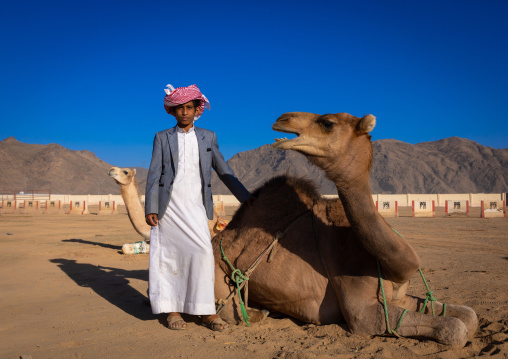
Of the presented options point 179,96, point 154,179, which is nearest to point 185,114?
point 179,96

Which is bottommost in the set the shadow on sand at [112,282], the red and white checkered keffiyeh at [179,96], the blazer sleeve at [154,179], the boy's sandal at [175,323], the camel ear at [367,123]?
the shadow on sand at [112,282]

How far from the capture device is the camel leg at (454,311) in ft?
11.8

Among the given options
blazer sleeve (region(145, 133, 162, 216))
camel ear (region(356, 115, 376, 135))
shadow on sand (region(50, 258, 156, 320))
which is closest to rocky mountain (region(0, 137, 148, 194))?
shadow on sand (region(50, 258, 156, 320))

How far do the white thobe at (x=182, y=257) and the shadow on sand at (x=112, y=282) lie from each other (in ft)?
1.95

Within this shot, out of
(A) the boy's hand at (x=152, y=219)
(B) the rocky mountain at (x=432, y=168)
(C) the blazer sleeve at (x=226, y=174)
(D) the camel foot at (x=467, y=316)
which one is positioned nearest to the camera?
(D) the camel foot at (x=467, y=316)

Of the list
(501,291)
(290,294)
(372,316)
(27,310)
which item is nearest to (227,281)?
(290,294)

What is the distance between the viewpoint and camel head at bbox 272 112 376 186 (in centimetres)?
328

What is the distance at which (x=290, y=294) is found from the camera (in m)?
4.04

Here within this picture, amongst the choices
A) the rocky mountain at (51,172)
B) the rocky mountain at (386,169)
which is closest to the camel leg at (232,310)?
the rocky mountain at (386,169)

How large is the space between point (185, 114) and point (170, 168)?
601mm

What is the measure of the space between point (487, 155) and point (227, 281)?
4728 inches

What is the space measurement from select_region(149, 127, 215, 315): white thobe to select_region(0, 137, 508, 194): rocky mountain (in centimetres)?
8197

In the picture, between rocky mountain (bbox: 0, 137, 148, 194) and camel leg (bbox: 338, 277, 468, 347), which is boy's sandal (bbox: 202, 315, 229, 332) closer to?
camel leg (bbox: 338, 277, 468, 347)

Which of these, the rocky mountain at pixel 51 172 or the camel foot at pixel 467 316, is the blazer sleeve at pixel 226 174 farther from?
the rocky mountain at pixel 51 172
